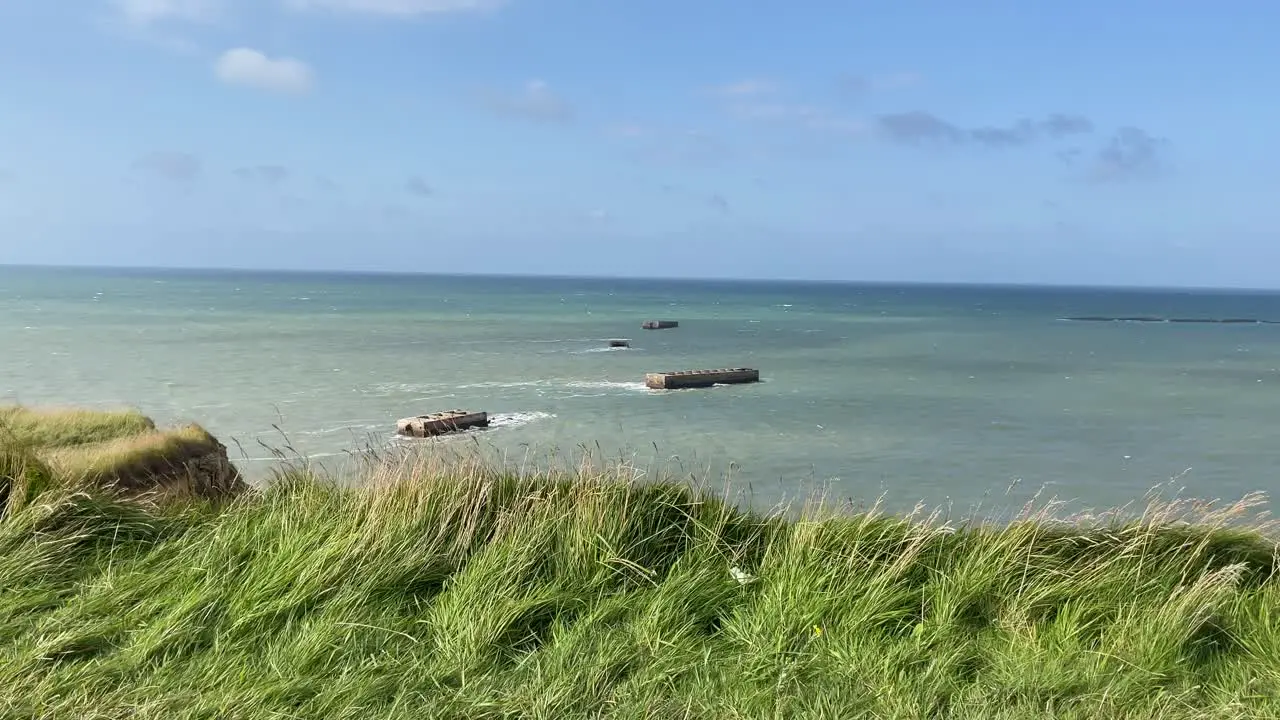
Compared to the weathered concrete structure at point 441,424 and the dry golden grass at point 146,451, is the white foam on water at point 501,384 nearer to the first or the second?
the weathered concrete structure at point 441,424

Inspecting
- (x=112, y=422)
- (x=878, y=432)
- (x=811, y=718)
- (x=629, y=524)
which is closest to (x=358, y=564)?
(x=629, y=524)

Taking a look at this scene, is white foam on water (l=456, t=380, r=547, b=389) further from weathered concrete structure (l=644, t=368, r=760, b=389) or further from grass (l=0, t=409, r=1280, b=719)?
grass (l=0, t=409, r=1280, b=719)

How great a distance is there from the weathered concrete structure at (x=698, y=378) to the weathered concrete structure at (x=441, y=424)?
14.3 metres

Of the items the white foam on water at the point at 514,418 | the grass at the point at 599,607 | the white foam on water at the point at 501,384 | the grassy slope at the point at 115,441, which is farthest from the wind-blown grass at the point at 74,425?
the white foam on water at the point at 501,384

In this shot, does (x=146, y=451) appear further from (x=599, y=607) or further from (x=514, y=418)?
(x=514, y=418)

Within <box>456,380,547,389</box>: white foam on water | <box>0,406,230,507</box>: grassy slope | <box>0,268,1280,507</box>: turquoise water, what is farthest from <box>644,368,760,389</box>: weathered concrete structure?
<box>0,406,230,507</box>: grassy slope

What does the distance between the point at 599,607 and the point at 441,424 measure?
1052 inches

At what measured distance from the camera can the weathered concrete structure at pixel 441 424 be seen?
99.6 feet

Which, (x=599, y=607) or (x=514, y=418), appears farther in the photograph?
(x=514, y=418)

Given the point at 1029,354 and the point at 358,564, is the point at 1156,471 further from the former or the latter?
the point at 1029,354

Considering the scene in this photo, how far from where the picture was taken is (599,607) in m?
4.76

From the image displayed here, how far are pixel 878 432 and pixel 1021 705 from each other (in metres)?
32.0

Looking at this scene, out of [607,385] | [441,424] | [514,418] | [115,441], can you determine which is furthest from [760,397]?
[115,441]

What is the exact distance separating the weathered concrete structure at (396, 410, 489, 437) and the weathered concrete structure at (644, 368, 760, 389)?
1427cm
